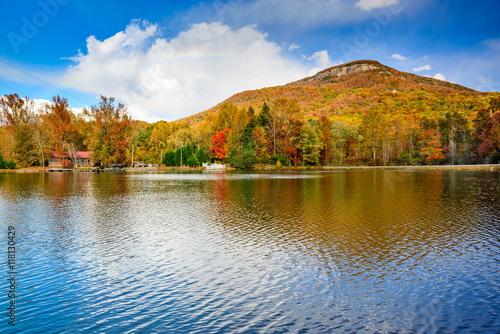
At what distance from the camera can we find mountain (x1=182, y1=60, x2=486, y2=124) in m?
141

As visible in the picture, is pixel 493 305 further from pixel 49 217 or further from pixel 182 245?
pixel 49 217

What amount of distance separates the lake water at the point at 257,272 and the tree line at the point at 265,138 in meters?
69.7

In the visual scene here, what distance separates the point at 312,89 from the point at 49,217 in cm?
17227

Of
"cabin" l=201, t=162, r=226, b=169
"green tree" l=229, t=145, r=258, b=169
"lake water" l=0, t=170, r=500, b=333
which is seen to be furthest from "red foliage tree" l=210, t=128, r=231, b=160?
"lake water" l=0, t=170, r=500, b=333

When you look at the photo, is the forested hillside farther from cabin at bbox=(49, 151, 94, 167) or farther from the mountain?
the mountain

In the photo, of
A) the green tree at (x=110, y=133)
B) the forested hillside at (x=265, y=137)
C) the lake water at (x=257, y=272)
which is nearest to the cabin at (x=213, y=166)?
the forested hillside at (x=265, y=137)

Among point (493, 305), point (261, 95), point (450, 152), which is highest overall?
point (261, 95)

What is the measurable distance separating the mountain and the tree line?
130 feet

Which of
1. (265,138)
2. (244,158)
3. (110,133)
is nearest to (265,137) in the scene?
(265,138)

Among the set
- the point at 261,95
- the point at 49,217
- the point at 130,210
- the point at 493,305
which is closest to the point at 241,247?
the point at 493,305

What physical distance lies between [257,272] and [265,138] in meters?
84.0

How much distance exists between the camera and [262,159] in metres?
91.8

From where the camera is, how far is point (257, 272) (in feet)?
33.8

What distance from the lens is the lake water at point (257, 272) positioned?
727 centimetres
